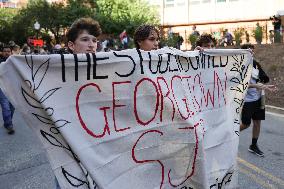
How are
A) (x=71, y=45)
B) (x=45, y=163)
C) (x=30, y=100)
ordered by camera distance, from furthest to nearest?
1. (x=45, y=163)
2. (x=71, y=45)
3. (x=30, y=100)

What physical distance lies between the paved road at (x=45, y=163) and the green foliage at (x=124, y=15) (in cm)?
3454

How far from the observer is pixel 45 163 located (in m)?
6.03

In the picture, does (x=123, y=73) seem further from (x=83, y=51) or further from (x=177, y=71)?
(x=177, y=71)

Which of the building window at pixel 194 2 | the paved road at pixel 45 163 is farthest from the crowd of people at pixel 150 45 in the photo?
the building window at pixel 194 2

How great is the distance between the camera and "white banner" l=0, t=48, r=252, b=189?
2.74 m

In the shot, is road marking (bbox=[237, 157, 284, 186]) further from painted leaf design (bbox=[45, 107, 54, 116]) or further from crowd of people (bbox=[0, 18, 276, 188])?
painted leaf design (bbox=[45, 107, 54, 116])

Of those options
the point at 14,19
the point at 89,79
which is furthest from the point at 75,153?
the point at 14,19

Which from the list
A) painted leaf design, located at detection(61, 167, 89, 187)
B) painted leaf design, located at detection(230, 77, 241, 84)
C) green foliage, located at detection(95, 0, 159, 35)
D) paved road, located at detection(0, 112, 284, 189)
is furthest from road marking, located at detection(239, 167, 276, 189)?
green foliage, located at detection(95, 0, 159, 35)

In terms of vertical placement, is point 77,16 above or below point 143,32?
above

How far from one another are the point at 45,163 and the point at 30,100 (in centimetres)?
352

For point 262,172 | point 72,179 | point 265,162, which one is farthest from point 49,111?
point 265,162

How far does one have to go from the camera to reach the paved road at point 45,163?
5.08 meters

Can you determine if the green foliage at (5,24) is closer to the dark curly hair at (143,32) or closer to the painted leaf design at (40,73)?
the dark curly hair at (143,32)

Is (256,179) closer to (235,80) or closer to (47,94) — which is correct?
(235,80)
